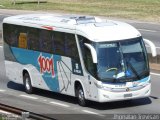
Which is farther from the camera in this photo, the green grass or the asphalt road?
the green grass

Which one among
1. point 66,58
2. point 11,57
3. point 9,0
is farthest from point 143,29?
point 9,0

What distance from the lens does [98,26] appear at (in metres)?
20.3

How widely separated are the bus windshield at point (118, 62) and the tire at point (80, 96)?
120 centimetres

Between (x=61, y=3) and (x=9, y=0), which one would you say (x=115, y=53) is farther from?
(x=9, y=0)

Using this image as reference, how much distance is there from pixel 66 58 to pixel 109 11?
3343 centimetres

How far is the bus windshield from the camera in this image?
19.5 metres

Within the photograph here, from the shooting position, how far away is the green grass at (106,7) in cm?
5128

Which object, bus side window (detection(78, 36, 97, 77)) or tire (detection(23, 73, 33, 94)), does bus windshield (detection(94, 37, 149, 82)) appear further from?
tire (detection(23, 73, 33, 94))

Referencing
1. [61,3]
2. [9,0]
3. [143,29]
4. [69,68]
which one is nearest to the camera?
[69,68]

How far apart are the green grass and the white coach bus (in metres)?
25.8

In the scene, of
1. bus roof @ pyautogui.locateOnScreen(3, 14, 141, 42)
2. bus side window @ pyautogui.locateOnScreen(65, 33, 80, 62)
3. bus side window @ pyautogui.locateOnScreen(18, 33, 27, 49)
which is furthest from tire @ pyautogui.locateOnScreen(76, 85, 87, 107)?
bus side window @ pyautogui.locateOnScreen(18, 33, 27, 49)

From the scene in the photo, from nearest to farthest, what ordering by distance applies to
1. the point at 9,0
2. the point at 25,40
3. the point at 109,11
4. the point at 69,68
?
the point at 69,68 → the point at 25,40 → the point at 109,11 → the point at 9,0

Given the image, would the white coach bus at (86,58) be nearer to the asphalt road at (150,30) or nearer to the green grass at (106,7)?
the asphalt road at (150,30)

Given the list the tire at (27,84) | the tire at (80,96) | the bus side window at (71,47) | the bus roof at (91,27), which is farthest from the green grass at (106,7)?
the tire at (80,96)
